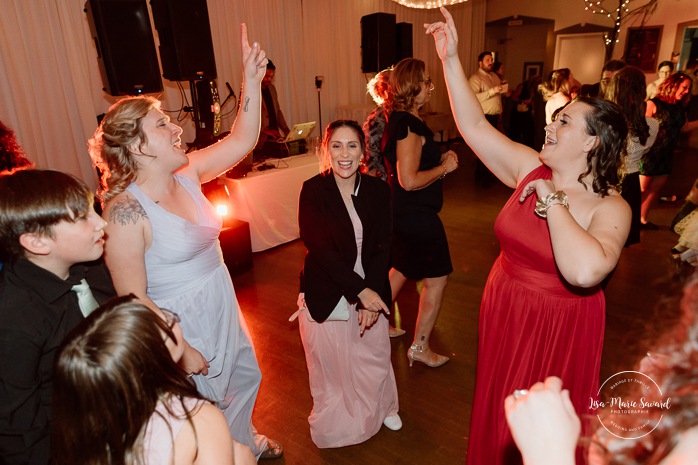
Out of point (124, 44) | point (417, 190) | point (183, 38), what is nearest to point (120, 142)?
point (417, 190)

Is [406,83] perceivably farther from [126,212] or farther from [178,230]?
[126,212]

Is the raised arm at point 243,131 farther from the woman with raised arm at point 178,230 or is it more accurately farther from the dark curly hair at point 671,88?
the dark curly hair at point 671,88

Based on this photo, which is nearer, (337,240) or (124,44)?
(337,240)

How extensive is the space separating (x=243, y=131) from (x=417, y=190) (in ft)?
3.55

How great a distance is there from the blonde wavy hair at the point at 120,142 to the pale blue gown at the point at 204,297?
0.21ft

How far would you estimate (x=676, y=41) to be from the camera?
345 inches

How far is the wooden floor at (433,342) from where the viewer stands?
7.43 ft

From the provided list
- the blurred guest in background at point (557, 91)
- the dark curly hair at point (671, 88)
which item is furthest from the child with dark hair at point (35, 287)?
the dark curly hair at point (671, 88)

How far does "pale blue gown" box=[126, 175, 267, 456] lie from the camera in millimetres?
1633

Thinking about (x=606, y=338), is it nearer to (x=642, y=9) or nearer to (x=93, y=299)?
(x=93, y=299)

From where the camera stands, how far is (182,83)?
616cm

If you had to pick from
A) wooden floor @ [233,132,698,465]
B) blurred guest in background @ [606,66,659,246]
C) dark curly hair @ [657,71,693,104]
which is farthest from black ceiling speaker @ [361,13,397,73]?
blurred guest in background @ [606,66,659,246]

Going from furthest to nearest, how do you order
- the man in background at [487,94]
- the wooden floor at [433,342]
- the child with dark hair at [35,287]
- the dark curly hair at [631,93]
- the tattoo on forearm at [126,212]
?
the man in background at [487,94], the dark curly hair at [631,93], the wooden floor at [433,342], the tattoo on forearm at [126,212], the child with dark hair at [35,287]

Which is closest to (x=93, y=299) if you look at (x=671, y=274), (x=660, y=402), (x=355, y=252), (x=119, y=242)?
(x=119, y=242)
